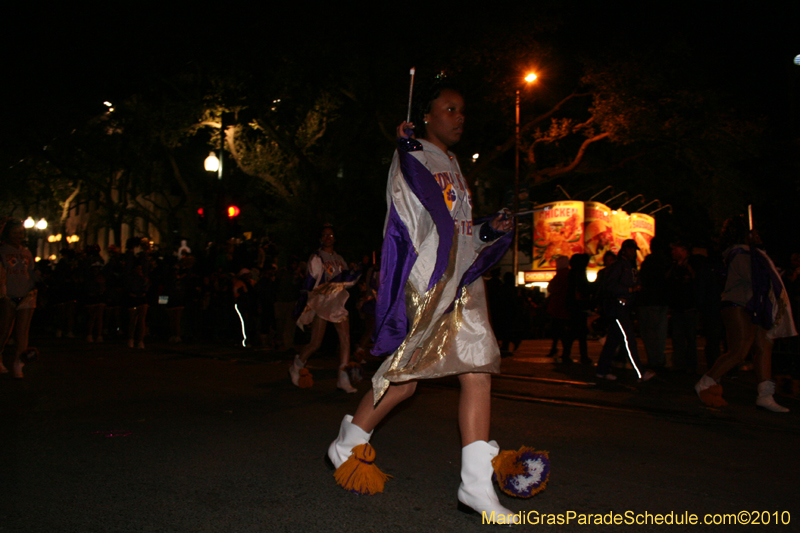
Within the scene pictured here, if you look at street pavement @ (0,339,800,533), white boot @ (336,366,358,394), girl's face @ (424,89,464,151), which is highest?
girl's face @ (424,89,464,151)

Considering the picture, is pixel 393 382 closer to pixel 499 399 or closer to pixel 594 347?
pixel 499 399

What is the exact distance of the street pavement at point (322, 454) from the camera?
10.1 ft

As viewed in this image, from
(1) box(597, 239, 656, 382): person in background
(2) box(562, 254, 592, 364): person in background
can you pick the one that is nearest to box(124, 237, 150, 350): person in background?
(2) box(562, 254, 592, 364): person in background

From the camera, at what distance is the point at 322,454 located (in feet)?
13.7

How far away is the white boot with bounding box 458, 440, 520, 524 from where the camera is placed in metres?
2.96

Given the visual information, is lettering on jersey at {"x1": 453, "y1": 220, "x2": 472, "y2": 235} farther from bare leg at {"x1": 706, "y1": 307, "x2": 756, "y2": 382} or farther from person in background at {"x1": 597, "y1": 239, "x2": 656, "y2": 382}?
person in background at {"x1": 597, "y1": 239, "x2": 656, "y2": 382}

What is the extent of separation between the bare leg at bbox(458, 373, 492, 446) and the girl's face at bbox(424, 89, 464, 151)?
1144mm

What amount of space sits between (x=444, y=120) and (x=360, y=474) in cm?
173

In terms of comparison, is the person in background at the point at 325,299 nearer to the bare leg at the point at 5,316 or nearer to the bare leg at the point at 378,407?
the bare leg at the point at 5,316

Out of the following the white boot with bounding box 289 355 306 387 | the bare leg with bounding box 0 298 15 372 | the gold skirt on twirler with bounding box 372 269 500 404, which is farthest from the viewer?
the bare leg with bounding box 0 298 15 372

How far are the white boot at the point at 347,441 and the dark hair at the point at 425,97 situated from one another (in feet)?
4.83

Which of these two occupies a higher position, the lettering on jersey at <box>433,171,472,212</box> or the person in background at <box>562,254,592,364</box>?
the lettering on jersey at <box>433,171,472,212</box>


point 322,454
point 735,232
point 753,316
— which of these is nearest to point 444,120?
point 322,454

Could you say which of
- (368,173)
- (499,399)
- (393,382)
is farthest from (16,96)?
(393,382)
